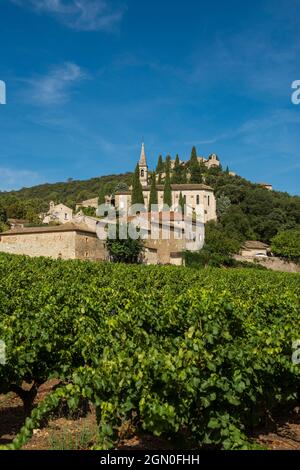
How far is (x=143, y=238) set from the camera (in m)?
46.0

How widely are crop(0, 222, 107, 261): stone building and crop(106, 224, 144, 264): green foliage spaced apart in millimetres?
1500

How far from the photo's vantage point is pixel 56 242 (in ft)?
121

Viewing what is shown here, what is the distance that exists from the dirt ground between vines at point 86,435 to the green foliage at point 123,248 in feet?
107

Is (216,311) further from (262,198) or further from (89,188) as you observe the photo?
(89,188)

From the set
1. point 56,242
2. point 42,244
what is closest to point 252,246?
point 56,242

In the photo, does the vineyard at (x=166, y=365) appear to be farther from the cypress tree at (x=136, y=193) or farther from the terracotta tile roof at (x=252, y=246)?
the cypress tree at (x=136, y=193)

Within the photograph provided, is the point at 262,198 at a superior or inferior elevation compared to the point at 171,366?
superior

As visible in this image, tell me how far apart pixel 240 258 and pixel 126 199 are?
30787 mm

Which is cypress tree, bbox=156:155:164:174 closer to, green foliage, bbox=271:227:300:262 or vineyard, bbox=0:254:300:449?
green foliage, bbox=271:227:300:262

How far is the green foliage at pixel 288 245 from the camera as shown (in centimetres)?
5747

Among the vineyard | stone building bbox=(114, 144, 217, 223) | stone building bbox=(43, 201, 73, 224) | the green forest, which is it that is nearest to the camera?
the vineyard

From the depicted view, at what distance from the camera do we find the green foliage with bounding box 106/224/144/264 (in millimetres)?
40688

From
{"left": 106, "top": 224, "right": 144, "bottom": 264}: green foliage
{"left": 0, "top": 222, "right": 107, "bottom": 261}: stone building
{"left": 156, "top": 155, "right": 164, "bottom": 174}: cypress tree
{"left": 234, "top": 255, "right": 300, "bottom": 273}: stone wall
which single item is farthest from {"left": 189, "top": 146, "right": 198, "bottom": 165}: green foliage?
{"left": 0, "top": 222, "right": 107, "bottom": 261}: stone building
